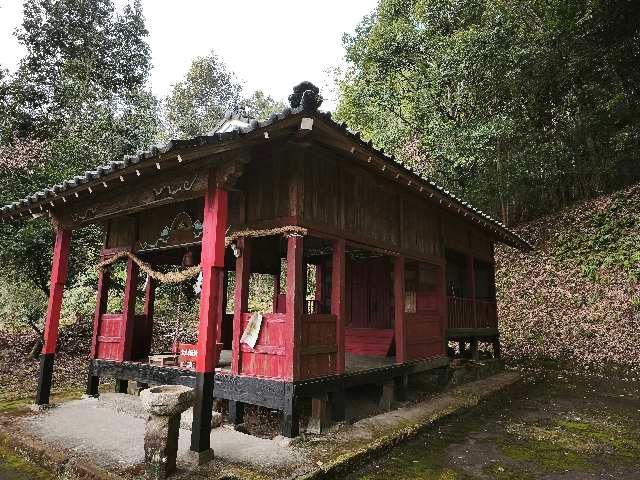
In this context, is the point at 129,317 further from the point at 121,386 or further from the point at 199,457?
the point at 199,457

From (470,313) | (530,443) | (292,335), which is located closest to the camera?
(292,335)

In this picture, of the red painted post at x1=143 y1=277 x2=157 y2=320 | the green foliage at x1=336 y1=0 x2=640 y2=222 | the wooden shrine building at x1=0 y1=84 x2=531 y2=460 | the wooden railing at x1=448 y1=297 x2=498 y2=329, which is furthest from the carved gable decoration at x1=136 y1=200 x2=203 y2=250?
the green foliage at x1=336 y1=0 x2=640 y2=222

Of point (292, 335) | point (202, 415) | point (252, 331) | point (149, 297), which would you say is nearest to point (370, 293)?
point (149, 297)

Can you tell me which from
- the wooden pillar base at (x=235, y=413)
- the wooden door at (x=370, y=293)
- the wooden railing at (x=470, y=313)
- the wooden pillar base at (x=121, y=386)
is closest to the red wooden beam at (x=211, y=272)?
the wooden pillar base at (x=235, y=413)

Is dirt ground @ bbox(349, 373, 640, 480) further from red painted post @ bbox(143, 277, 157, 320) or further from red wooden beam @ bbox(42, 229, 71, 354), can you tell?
red wooden beam @ bbox(42, 229, 71, 354)

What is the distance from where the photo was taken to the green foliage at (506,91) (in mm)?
18375

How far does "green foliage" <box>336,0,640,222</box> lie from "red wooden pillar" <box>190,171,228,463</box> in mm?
15034

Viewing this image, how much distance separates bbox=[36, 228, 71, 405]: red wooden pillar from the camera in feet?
24.4

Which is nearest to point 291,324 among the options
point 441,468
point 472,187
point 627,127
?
point 441,468

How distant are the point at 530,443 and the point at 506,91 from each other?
1795cm

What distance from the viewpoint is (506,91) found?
65.1 ft

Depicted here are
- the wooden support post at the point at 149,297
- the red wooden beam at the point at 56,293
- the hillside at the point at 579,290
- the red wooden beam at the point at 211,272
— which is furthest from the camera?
the hillside at the point at 579,290

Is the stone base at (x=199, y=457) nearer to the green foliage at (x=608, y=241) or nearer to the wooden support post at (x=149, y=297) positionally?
the wooden support post at (x=149, y=297)

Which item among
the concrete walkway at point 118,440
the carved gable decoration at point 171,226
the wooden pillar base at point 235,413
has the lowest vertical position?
the concrete walkway at point 118,440
